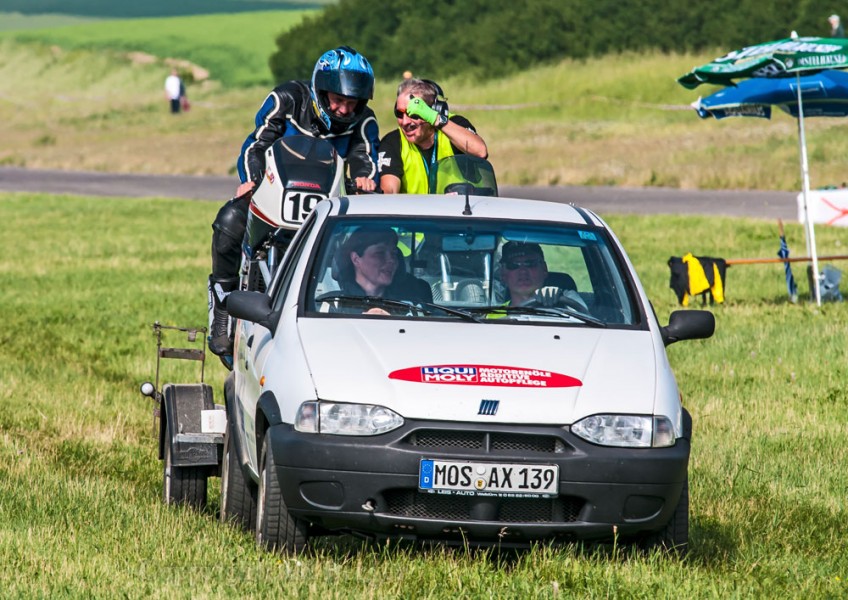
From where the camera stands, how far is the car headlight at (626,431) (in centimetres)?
630

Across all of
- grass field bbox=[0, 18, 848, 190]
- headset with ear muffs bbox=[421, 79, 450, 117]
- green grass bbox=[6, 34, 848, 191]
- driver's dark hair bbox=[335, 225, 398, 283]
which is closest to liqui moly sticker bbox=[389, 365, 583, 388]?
driver's dark hair bbox=[335, 225, 398, 283]

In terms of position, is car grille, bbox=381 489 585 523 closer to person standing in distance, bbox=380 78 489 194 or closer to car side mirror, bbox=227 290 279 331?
Result: car side mirror, bbox=227 290 279 331

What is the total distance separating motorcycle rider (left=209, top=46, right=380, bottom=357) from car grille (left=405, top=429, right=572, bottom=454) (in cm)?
332

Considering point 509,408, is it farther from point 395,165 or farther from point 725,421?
point 725,421

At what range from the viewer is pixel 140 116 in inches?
3009

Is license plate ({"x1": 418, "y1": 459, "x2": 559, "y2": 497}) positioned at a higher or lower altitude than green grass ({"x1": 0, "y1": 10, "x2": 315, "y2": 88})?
lower

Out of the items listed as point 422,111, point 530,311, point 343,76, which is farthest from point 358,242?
point 422,111

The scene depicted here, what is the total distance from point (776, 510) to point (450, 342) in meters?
2.37

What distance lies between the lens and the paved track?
31.5 meters

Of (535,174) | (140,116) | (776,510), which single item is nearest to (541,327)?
(776,510)

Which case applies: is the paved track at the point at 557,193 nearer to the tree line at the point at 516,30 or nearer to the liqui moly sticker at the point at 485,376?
the liqui moly sticker at the point at 485,376

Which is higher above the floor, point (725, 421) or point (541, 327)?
point (541, 327)

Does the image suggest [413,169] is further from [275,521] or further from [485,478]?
[485,478]

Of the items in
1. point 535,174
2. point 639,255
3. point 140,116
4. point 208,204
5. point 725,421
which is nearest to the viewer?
point 725,421
